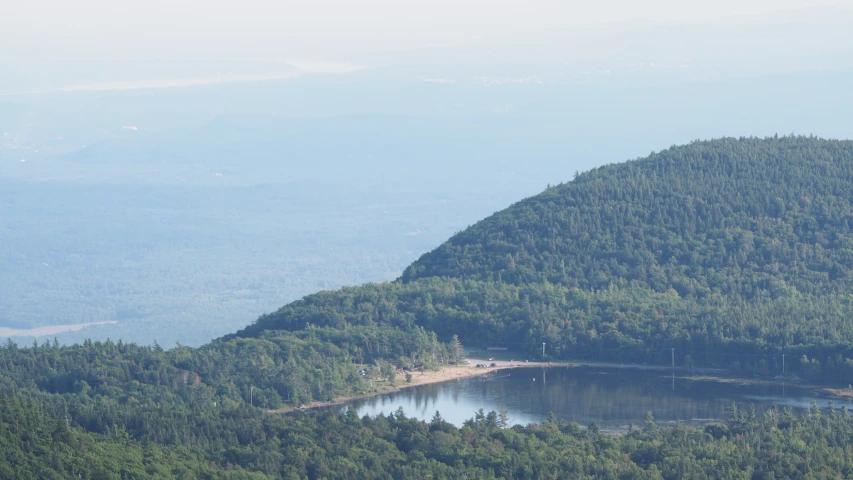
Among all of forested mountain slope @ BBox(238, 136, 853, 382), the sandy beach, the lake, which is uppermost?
forested mountain slope @ BBox(238, 136, 853, 382)

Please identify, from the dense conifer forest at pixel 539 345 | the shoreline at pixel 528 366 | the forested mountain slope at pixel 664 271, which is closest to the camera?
the dense conifer forest at pixel 539 345

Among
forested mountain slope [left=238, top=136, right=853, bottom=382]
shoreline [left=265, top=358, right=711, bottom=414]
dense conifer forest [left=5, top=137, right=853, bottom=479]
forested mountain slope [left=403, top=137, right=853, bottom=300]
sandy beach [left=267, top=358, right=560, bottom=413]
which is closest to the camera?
dense conifer forest [left=5, top=137, right=853, bottom=479]

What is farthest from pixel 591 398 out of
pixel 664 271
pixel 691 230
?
pixel 691 230

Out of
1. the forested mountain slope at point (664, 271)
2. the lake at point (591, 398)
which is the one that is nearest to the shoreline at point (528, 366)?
the lake at point (591, 398)

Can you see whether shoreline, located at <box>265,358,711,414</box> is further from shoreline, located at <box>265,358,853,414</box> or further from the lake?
the lake

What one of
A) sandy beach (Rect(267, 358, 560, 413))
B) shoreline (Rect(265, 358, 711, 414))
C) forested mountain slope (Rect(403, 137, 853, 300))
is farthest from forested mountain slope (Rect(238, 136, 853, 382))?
sandy beach (Rect(267, 358, 560, 413))

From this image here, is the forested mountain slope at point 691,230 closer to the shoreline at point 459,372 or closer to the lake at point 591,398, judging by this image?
the shoreline at point 459,372

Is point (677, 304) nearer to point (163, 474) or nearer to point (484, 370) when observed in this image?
point (484, 370)
